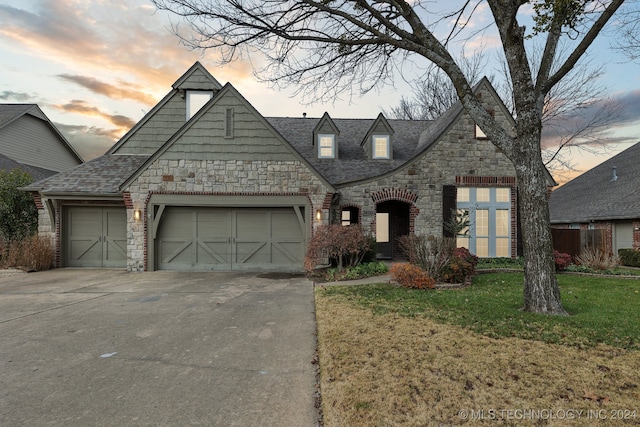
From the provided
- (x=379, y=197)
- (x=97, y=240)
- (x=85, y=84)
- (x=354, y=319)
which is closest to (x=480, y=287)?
(x=354, y=319)

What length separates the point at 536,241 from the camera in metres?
5.89

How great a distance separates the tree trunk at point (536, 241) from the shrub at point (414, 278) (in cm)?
252

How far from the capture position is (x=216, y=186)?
38.2ft

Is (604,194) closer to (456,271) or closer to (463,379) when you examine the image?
(456,271)

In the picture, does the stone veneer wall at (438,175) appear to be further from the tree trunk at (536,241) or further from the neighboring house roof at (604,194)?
the neighboring house roof at (604,194)

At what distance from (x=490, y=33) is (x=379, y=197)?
6.95 metres

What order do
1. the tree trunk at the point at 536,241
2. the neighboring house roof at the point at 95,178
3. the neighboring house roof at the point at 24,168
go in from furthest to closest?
the neighboring house roof at the point at 24,168 → the neighboring house roof at the point at 95,178 → the tree trunk at the point at 536,241

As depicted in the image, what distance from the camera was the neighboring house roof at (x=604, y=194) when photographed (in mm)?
16906

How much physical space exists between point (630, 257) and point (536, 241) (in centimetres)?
1323

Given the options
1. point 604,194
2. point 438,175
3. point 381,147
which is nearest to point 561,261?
point 438,175

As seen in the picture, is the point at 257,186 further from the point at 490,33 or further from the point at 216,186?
the point at 490,33

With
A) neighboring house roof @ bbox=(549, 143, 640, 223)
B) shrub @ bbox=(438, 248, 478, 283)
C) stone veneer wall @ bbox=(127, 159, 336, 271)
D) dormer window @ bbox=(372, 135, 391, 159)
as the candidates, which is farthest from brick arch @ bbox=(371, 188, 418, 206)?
neighboring house roof @ bbox=(549, 143, 640, 223)

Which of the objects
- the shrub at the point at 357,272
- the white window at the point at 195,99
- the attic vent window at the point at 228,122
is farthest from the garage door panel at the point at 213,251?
the white window at the point at 195,99

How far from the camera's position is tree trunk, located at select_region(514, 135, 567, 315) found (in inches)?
229
